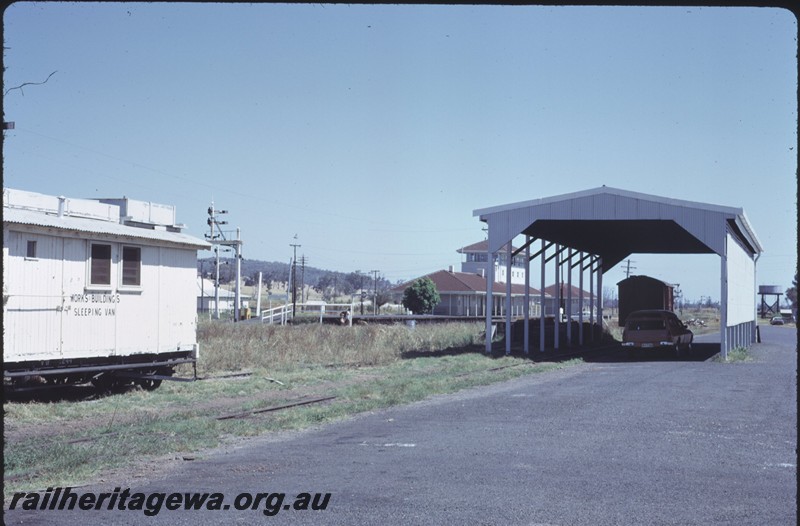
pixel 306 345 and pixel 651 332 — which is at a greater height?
pixel 651 332

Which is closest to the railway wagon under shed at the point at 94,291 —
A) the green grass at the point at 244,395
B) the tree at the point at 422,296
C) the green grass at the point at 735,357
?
the green grass at the point at 244,395

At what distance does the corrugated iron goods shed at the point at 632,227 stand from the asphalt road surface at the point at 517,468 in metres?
11.7

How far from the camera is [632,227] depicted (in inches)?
1239

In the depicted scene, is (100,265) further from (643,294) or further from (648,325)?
(643,294)

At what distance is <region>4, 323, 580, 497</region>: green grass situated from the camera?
10273 millimetres

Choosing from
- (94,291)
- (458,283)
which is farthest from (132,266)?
(458,283)

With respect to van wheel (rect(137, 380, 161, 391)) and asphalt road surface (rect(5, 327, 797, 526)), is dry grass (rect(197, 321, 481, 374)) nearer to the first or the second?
van wheel (rect(137, 380, 161, 391))

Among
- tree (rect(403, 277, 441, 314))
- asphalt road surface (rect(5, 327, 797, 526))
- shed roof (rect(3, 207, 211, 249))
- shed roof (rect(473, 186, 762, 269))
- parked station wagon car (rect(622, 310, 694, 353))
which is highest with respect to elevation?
shed roof (rect(473, 186, 762, 269))

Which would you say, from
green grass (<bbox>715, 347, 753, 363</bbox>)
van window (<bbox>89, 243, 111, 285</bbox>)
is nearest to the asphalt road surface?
van window (<bbox>89, 243, 111, 285</bbox>)

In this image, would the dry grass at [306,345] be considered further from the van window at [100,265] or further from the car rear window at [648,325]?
the car rear window at [648,325]

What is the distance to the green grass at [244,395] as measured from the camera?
33.7ft

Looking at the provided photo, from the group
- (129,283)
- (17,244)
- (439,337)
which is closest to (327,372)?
(129,283)

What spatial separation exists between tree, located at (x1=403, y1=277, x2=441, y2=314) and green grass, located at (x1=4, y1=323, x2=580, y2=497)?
44.6m

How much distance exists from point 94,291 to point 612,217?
56.1ft
